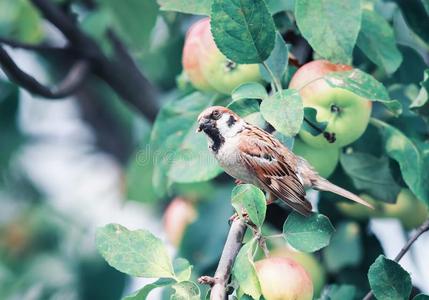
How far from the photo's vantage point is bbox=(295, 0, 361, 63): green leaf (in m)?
1.38

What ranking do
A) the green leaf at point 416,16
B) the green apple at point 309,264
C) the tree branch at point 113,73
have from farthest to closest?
the tree branch at point 113,73 < the green apple at point 309,264 < the green leaf at point 416,16

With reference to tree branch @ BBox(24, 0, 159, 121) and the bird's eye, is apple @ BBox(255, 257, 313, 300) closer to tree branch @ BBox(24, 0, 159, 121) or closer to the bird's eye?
the bird's eye

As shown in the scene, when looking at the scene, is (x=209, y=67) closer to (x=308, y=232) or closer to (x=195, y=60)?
(x=195, y=60)

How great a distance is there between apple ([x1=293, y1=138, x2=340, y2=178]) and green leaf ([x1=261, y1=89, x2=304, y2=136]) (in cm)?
21

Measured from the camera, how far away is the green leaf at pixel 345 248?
5.80ft

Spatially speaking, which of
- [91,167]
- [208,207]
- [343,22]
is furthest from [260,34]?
[91,167]

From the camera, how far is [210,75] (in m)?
1.54

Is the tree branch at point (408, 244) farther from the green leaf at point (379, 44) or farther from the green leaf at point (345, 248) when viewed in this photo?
the green leaf at point (345, 248)

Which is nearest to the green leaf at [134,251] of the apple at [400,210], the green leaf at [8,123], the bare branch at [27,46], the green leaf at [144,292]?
the green leaf at [144,292]

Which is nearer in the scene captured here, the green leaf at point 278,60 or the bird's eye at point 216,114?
the green leaf at point 278,60

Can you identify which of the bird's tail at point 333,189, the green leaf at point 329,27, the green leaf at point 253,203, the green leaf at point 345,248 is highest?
the green leaf at point 329,27

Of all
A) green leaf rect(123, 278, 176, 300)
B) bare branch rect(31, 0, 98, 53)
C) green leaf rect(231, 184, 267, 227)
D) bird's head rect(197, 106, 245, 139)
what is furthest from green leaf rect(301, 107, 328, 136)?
bare branch rect(31, 0, 98, 53)

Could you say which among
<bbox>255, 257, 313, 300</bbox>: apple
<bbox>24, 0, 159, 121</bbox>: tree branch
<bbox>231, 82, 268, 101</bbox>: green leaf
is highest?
<bbox>231, 82, 268, 101</bbox>: green leaf

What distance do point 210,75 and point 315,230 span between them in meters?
0.39
